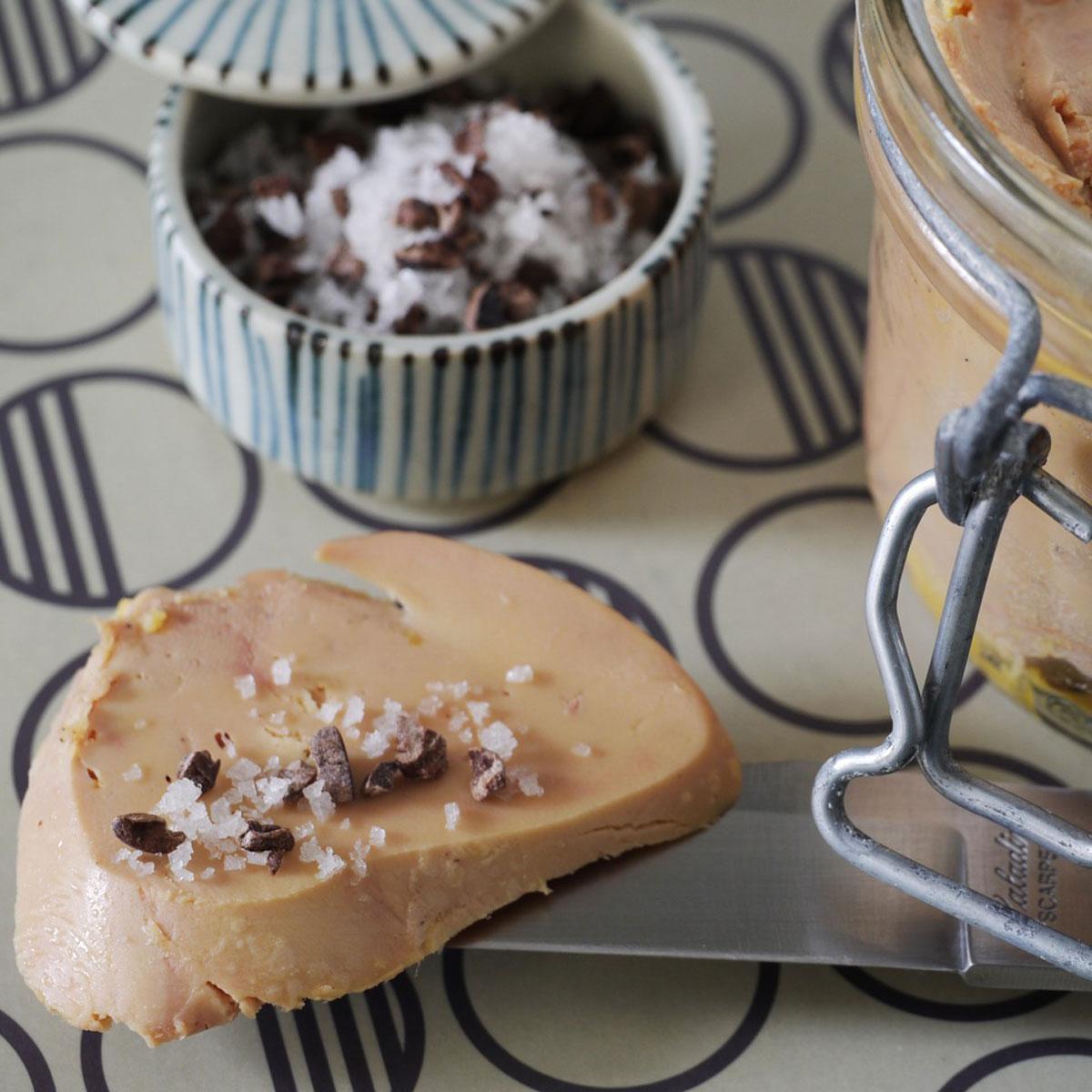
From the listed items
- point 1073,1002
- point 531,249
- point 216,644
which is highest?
point 531,249

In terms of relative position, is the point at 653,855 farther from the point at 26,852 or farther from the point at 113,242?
the point at 113,242

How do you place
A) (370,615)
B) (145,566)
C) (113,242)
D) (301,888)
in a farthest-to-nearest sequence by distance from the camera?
(113,242) < (145,566) < (370,615) < (301,888)

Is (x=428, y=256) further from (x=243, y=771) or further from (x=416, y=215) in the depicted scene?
(x=243, y=771)

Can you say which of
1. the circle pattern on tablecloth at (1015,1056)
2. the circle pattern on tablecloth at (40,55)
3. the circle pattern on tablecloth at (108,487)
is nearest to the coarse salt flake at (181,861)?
the circle pattern on tablecloth at (108,487)

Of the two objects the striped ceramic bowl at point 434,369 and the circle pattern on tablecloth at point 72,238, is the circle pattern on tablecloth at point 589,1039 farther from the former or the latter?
the circle pattern on tablecloth at point 72,238

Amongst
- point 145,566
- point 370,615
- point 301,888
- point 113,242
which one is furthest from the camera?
point 113,242

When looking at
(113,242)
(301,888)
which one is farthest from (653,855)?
(113,242)

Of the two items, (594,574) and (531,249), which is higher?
(531,249)
